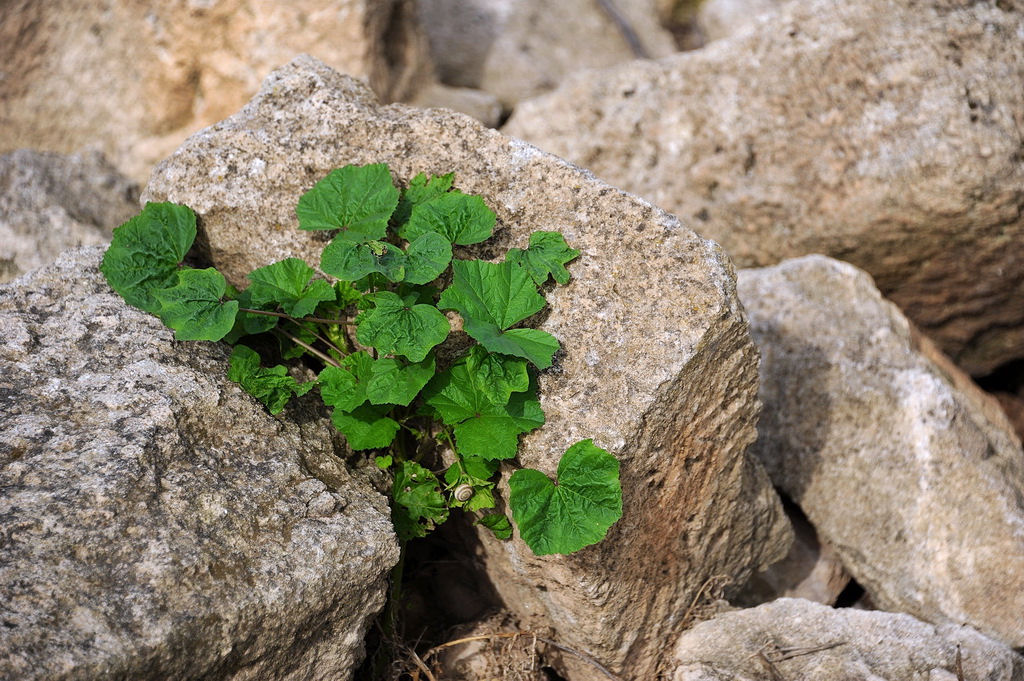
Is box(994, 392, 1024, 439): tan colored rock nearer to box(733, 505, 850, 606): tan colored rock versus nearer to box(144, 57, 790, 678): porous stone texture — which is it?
box(733, 505, 850, 606): tan colored rock

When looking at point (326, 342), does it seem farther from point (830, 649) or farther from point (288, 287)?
point (830, 649)

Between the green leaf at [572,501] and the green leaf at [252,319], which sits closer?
→ the green leaf at [572,501]

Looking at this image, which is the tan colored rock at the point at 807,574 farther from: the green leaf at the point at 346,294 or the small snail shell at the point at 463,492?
the green leaf at the point at 346,294

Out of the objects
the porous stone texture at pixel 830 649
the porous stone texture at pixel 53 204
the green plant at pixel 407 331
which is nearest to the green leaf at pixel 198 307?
the green plant at pixel 407 331

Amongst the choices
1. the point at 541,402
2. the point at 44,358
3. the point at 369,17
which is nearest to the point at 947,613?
the point at 541,402

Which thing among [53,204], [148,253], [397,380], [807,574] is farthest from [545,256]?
[53,204]

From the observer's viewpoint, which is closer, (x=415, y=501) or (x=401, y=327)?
(x=401, y=327)

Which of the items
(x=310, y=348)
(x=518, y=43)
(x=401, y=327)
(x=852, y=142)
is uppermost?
(x=852, y=142)

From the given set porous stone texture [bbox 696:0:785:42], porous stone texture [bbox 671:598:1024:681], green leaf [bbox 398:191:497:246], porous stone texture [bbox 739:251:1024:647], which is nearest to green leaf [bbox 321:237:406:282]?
green leaf [bbox 398:191:497:246]
